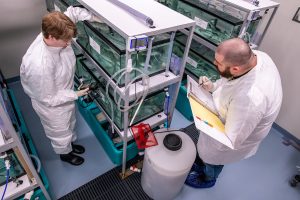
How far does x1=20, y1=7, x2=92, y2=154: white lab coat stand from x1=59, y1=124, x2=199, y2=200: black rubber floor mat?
1.45 feet

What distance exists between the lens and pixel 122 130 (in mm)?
1771

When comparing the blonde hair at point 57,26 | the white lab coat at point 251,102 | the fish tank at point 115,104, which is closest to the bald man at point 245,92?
the white lab coat at point 251,102

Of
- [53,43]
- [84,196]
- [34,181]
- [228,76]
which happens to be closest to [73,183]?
[84,196]

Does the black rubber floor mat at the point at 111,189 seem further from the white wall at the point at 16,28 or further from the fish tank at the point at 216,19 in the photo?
the white wall at the point at 16,28

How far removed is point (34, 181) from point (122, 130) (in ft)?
2.26

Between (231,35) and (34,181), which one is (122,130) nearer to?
(34,181)

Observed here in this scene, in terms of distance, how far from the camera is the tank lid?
5.13 ft

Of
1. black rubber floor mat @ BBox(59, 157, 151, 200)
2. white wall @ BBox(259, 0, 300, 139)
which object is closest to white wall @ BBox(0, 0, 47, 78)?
black rubber floor mat @ BBox(59, 157, 151, 200)

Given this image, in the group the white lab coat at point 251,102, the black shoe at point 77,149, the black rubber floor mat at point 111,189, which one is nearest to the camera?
the white lab coat at point 251,102

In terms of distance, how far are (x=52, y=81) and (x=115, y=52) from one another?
461mm

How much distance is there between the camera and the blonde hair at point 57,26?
132 centimetres

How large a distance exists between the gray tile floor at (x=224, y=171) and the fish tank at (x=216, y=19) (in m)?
1.30

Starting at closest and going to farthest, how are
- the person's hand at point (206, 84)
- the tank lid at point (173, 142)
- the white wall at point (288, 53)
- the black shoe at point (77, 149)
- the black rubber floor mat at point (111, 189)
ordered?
1. the tank lid at point (173, 142)
2. the person's hand at point (206, 84)
3. the black rubber floor mat at point (111, 189)
4. the black shoe at point (77, 149)
5. the white wall at point (288, 53)

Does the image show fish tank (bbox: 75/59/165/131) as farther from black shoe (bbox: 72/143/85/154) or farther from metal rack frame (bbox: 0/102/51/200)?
metal rack frame (bbox: 0/102/51/200)
